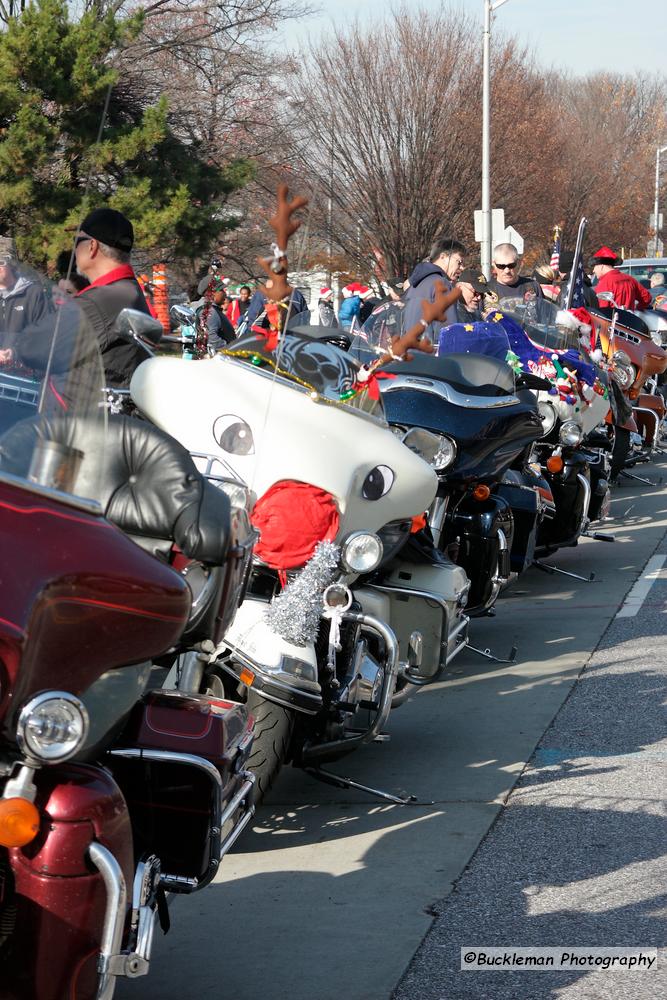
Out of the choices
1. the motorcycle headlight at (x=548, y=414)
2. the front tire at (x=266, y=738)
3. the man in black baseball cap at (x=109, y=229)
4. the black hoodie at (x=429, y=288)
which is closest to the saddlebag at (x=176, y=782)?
the front tire at (x=266, y=738)

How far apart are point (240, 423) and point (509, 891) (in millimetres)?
1665

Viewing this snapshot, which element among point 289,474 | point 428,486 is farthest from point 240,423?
point 428,486

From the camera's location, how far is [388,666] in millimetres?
4801

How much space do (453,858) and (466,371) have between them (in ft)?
9.99

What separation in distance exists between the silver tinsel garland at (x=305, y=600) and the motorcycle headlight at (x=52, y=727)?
1.96 meters

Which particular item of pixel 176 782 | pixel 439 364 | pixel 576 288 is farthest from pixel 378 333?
pixel 576 288

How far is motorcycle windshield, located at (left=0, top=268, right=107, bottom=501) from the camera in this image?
8.64 ft

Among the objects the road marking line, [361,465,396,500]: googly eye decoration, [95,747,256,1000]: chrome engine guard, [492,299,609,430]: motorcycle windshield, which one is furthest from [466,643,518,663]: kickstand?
[95,747,256,1000]: chrome engine guard

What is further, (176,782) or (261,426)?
(261,426)

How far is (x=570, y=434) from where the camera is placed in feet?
30.7

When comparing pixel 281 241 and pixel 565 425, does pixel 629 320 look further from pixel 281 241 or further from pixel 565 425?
A: pixel 281 241

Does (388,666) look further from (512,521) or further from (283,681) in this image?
(512,521)

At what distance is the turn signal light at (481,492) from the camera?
7137 mm

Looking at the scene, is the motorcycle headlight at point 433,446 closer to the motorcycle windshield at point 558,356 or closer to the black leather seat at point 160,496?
the black leather seat at point 160,496
